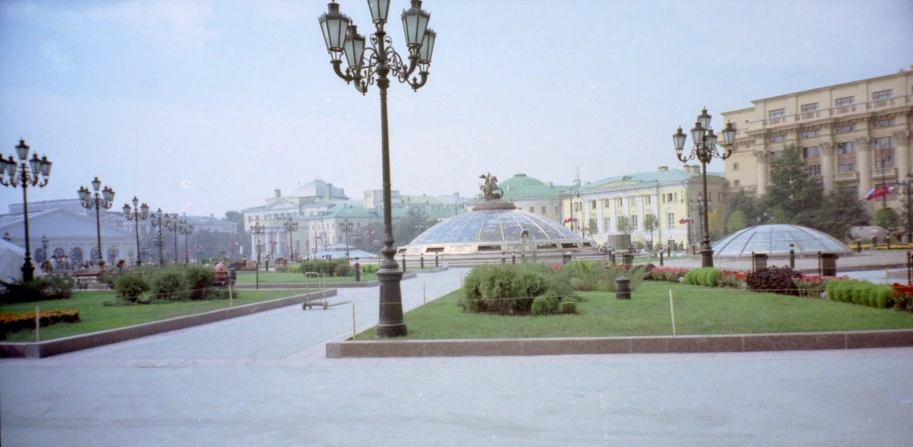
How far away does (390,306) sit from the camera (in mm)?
8789

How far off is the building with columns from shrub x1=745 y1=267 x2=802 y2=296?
1591cm

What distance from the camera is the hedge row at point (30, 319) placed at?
973 centimetres

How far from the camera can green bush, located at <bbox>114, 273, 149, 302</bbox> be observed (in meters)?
14.7

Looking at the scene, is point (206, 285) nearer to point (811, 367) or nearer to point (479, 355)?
point (479, 355)

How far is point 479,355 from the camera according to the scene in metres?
8.00

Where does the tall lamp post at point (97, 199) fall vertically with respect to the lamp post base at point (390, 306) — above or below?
above

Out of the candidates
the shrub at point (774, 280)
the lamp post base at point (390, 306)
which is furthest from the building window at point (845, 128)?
the lamp post base at point (390, 306)

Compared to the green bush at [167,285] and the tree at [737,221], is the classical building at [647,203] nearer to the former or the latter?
the tree at [737,221]

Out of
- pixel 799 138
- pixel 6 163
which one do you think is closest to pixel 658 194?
pixel 799 138

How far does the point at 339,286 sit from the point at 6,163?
35.4ft

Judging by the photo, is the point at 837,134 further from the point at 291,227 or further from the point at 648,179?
the point at 291,227

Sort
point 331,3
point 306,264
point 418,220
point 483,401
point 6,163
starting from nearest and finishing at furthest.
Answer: point 483,401 → point 331,3 → point 6,163 → point 306,264 → point 418,220

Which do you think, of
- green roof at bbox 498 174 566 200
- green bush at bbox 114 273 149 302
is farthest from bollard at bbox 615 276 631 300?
green roof at bbox 498 174 566 200

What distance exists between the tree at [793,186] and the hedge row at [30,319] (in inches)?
1828
